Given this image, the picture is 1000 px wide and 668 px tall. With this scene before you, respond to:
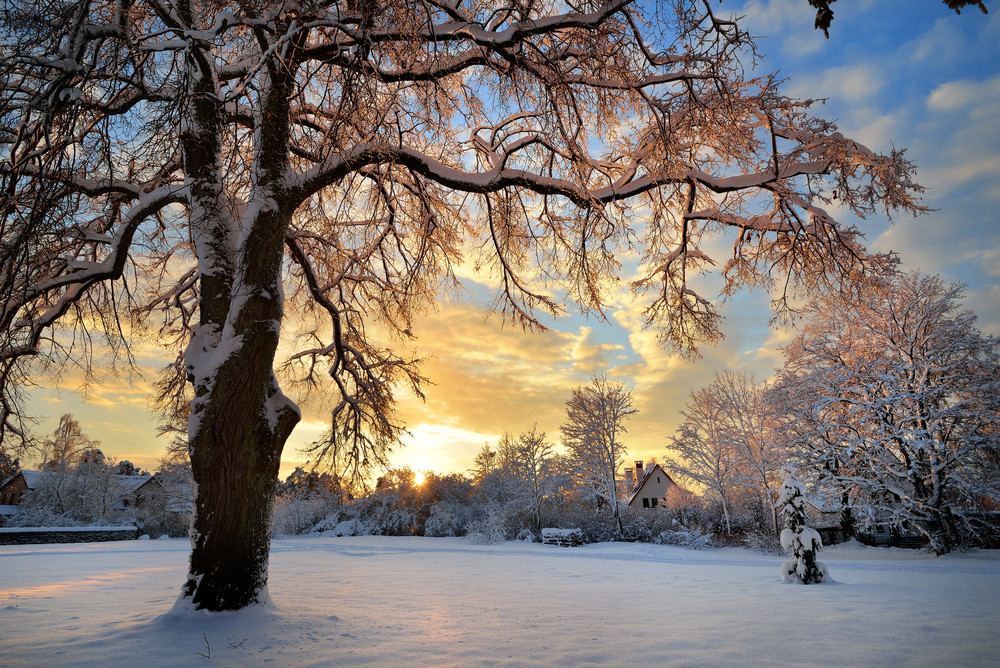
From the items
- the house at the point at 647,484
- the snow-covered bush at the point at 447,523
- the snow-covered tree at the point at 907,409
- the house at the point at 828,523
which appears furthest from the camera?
the house at the point at 647,484

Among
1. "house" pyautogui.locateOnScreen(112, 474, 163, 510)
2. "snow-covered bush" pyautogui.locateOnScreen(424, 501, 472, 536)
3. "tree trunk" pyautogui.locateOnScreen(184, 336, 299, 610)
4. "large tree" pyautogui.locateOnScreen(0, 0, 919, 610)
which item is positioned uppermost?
"large tree" pyautogui.locateOnScreen(0, 0, 919, 610)

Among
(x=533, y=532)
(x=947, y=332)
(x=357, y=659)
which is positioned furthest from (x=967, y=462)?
(x=357, y=659)

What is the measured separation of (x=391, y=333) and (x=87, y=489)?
3669 centimetres

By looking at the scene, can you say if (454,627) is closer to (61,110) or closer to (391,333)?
(61,110)

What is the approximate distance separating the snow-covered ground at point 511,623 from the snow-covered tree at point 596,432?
67.0 feet

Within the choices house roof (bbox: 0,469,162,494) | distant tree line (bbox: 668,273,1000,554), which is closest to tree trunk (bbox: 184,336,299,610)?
distant tree line (bbox: 668,273,1000,554)

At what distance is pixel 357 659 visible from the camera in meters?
3.83

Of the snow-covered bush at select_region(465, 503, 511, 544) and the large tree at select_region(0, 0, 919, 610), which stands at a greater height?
the large tree at select_region(0, 0, 919, 610)

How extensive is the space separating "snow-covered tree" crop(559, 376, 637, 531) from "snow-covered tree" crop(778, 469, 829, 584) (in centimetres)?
2050

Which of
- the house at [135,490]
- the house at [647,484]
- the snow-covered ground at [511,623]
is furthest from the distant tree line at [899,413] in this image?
the house at [135,490]

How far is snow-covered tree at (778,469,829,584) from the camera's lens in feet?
30.3

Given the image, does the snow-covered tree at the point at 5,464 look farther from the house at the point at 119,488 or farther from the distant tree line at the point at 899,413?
the house at the point at 119,488

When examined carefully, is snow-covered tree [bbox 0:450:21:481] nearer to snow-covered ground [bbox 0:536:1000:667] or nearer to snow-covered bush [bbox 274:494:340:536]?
snow-covered ground [bbox 0:536:1000:667]

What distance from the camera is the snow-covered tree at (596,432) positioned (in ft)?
100
